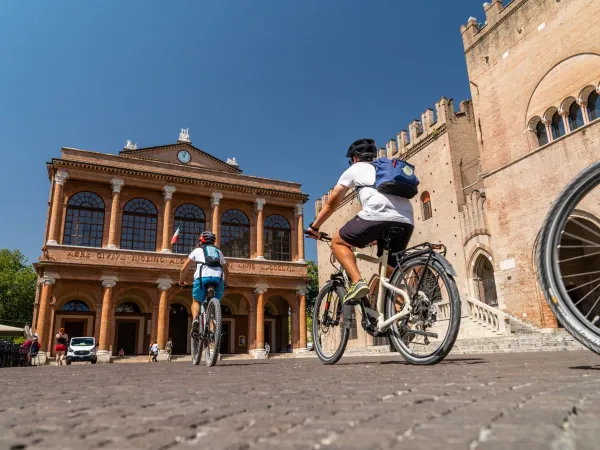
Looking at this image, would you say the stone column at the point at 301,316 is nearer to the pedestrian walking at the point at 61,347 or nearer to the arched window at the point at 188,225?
the arched window at the point at 188,225

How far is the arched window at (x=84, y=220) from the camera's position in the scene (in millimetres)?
24203

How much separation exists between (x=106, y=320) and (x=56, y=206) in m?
6.85

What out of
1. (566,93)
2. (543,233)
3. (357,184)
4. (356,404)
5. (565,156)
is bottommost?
(356,404)

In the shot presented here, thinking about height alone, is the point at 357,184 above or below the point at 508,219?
below

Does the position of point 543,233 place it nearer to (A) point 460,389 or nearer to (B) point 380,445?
(A) point 460,389

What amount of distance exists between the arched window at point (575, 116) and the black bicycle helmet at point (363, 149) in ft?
48.7

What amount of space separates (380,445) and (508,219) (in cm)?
1818

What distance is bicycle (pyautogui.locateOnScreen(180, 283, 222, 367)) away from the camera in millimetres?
5547

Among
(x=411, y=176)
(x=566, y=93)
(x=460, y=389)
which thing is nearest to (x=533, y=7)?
(x=566, y=93)

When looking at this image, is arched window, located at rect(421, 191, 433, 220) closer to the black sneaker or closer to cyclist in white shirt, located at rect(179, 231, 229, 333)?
cyclist in white shirt, located at rect(179, 231, 229, 333)

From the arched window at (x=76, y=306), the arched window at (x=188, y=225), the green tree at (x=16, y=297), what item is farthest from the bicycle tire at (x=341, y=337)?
the green tree at (x=16, y=297)

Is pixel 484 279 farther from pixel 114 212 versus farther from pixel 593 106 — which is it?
pixel 114 212

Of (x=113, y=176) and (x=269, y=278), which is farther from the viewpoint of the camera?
(x=269, y=278)

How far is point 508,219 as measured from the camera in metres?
17.2
